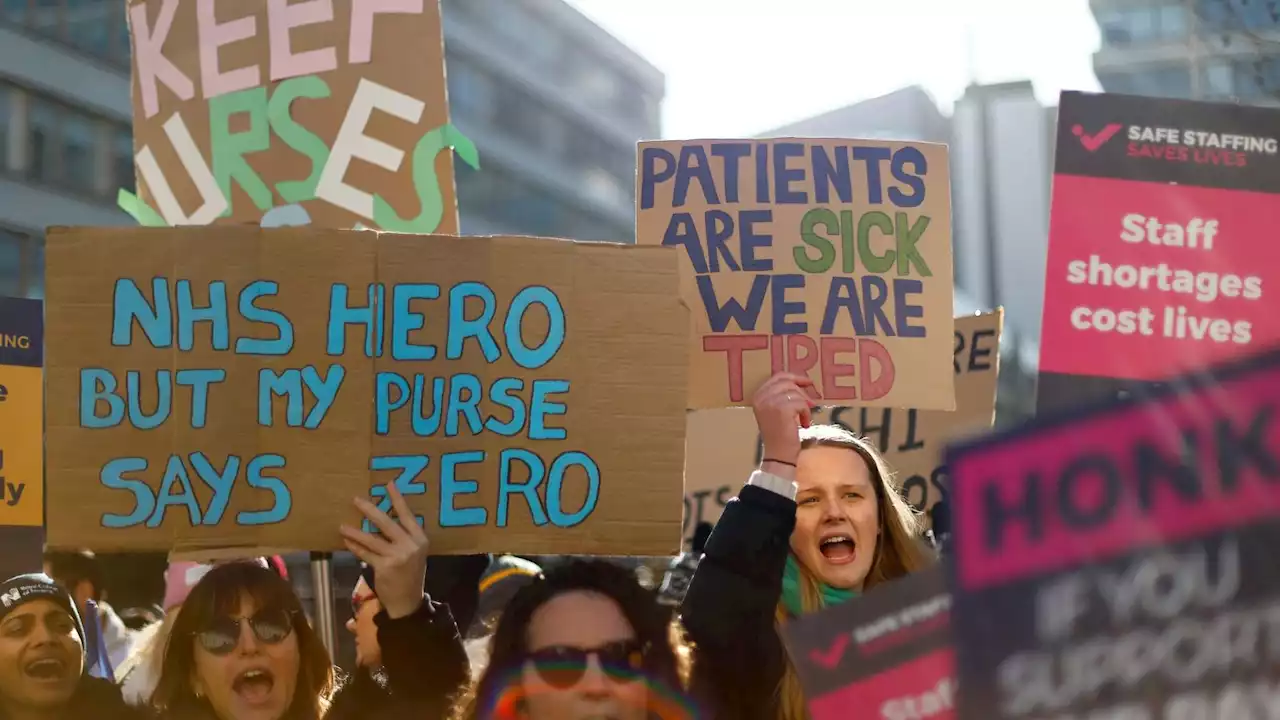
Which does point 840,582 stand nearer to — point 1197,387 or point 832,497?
point 832,497

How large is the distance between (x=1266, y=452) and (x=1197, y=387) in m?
0.09

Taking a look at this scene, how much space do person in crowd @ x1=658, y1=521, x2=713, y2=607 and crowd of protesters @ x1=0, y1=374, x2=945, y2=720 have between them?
52 millimetres

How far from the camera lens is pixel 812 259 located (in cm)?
377

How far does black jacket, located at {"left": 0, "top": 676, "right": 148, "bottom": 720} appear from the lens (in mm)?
3396

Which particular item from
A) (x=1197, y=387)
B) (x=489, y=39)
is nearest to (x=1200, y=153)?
(x=1197, y=387)

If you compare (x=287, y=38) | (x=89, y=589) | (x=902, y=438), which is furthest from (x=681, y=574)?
(x=89, y=589)

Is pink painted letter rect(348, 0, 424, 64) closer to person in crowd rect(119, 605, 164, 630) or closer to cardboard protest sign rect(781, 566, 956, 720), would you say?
cardboard protest sign rect(781, 566, 956, 720)

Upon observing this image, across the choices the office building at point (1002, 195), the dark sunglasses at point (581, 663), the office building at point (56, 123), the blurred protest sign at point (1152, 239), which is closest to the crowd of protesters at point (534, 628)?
the dark sunglasses at point (581, 663)

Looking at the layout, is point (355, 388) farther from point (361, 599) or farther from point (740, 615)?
point (740, 615)

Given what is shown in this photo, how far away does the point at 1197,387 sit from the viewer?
143 cm

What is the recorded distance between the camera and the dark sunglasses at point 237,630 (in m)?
3.19

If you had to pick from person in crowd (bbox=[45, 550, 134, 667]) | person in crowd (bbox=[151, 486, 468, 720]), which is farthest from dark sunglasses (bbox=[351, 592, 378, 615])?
person in crowd (bbox=[45, 550, 134, 667])

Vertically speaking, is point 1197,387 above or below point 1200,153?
below

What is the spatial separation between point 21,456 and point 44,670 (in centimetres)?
92
